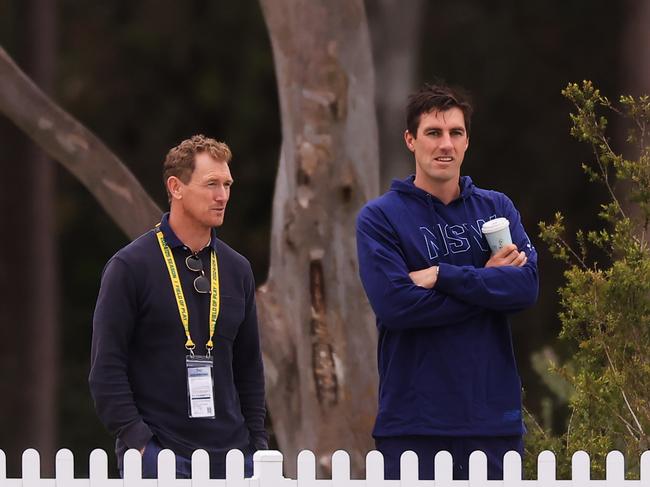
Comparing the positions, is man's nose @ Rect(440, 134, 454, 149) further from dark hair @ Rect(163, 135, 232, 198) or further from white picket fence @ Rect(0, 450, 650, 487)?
white picket fence @ Rect(0, 450, 650, 487)

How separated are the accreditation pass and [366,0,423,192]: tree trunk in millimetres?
7215

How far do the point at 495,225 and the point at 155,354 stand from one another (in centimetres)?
122

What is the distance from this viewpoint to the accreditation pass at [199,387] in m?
5.58

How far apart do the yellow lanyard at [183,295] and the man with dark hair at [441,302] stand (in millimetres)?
551

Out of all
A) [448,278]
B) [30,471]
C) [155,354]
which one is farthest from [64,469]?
[448,278]

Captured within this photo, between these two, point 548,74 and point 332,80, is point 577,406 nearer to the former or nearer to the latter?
point 332,80

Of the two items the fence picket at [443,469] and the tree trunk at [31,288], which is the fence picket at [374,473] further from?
the tree trunk at [31,288]

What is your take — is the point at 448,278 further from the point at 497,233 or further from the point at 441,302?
the point at 497,233

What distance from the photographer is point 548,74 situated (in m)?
20.4

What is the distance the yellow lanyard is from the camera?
5602 millimetres

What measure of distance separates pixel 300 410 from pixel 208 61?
40.5 feet

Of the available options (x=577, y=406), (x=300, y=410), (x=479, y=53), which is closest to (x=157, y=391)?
(x=577, y=406)

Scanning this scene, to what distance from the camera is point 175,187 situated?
5.73m

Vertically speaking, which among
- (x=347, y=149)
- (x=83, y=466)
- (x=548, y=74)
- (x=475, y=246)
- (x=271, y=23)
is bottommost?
(x=83, y=466)
